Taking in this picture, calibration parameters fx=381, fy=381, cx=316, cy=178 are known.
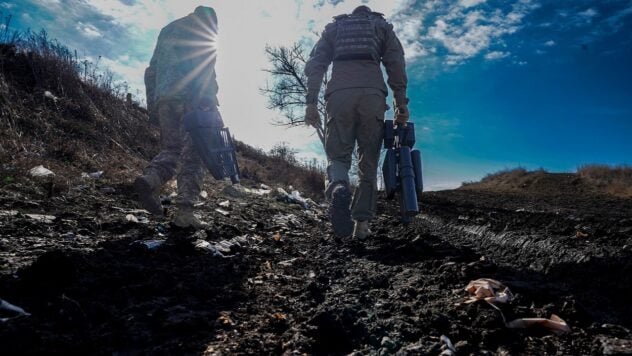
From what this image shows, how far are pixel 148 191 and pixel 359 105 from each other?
6.80 ft

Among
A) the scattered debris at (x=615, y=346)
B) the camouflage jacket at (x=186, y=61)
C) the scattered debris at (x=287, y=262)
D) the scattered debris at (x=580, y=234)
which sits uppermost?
the camouflage jacket at (x=186, y=61)

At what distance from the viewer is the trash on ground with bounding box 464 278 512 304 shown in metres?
1.42

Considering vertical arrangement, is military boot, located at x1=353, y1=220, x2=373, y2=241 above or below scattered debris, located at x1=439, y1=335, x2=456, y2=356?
above

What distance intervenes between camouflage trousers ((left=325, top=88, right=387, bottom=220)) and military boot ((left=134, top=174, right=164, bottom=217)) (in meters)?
1.59

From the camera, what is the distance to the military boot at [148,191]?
3260mm

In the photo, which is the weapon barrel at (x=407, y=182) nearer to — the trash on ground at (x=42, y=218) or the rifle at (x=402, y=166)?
the rifle at (x=402, y=166)

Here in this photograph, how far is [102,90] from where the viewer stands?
993cm

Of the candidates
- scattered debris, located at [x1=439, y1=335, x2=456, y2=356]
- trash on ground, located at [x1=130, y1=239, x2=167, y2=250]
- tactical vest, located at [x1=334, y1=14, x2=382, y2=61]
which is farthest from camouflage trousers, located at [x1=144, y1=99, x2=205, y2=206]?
scattered debris, located at [x1=439, y1=335, x2=456, y2=356]

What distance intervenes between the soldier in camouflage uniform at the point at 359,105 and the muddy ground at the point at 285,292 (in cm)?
52

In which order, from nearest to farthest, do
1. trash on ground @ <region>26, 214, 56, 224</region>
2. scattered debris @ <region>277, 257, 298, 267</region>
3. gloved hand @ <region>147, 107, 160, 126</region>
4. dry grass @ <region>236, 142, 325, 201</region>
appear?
1. scattered debris @ <region>277, 257, 298, 267</region>
2. trash on ground @ <region>26, 214, 56, 224</region>
3. gloved hand @ <region>147, 107, 160, 126</region>
4. dry grass @ <region>236, 142, 325, 201</region>

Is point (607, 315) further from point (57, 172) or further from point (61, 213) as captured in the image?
point (57, 172)

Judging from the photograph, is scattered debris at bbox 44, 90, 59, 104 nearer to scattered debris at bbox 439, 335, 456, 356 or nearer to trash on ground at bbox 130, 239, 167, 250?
trash on ground at bbox 130, 239, 167, 250

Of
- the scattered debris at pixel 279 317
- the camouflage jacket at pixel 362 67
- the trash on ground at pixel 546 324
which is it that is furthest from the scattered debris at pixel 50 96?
the trash on ground at pixel 546 324

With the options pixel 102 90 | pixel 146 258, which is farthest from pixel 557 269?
pixel 102 90
